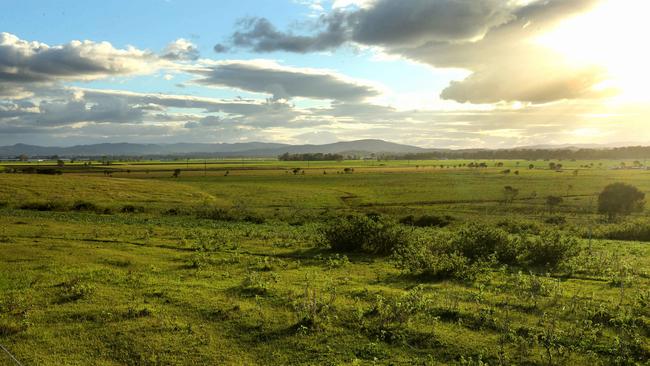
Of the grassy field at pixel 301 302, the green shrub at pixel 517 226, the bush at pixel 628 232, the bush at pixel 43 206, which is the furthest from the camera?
the bush at pixel 43 206

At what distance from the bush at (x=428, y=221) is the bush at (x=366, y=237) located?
1770 centimetres

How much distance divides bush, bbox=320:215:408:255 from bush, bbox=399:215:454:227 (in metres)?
17.7

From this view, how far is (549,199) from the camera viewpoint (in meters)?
69.9

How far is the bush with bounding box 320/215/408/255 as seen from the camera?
2702cm

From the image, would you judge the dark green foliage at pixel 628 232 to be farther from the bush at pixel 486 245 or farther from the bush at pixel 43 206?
the bush at pixel 43 206

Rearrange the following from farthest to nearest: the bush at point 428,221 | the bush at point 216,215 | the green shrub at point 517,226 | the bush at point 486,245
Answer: the bush at point 216,215 < the bush at point 428,221 < the green shrub at point 517,226 < the bush at point 486,245

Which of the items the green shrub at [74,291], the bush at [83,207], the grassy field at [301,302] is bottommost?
the bush at [83,207]

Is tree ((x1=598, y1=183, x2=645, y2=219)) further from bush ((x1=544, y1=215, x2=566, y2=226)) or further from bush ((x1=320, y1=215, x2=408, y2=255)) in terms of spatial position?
bush ((x1=320, y1=215, x2=408, y2=255))

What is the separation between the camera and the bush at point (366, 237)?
88.6 feet

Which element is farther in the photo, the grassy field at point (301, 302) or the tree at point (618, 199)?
the tree at point (618, 199)

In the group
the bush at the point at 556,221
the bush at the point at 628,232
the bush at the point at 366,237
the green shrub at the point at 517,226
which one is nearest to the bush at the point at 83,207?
the bush at the point at 366,237

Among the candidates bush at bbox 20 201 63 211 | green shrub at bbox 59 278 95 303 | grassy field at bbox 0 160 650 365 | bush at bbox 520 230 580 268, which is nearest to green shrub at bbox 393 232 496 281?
grassy field at bbox 0 160 650 365

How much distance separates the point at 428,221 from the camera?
4597 cm

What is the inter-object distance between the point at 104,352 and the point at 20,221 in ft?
109
